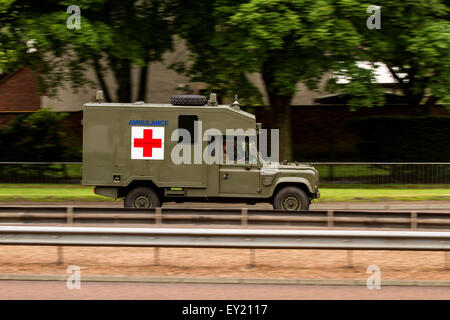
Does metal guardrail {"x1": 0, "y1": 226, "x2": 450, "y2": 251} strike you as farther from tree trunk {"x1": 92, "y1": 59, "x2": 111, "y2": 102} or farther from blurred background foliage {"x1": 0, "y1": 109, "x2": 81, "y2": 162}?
blurred background foliage {"x1": 0, "y1": 109, "x2": 81, "y2": 162}

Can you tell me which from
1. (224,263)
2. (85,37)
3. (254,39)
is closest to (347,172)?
(254,39)

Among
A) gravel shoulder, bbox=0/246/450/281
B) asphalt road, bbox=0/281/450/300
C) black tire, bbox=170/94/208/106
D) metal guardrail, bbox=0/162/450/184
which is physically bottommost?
asphalt road, bbox=0/281/450/300

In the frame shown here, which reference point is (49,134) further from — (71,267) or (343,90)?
(71,267)

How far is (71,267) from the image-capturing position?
28.6 feet

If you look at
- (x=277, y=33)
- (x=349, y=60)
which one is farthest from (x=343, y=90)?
(x=277, y=33)

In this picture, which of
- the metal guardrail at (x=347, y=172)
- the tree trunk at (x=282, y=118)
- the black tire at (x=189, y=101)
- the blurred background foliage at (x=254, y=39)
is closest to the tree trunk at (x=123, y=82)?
the blurred background foliage at (x=254, y=39)

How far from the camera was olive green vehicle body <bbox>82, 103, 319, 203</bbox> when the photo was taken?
604 inches

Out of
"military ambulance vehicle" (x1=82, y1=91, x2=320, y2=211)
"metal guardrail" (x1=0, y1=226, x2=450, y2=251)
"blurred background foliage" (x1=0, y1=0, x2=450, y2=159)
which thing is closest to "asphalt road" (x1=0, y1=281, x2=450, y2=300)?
"metal guardrail" (x1=0, y1=226, x2=450, y2=251)

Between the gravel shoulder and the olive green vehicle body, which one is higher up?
the olive green vehicle body

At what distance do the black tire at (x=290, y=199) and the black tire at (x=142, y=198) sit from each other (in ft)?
9.58

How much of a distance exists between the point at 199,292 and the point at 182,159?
325 inches

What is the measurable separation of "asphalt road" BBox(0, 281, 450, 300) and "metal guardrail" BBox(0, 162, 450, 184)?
52.0ft

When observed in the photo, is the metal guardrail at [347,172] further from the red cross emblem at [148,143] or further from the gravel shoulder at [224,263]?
the gravel shoulder at [224,263]

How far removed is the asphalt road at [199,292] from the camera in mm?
7188
